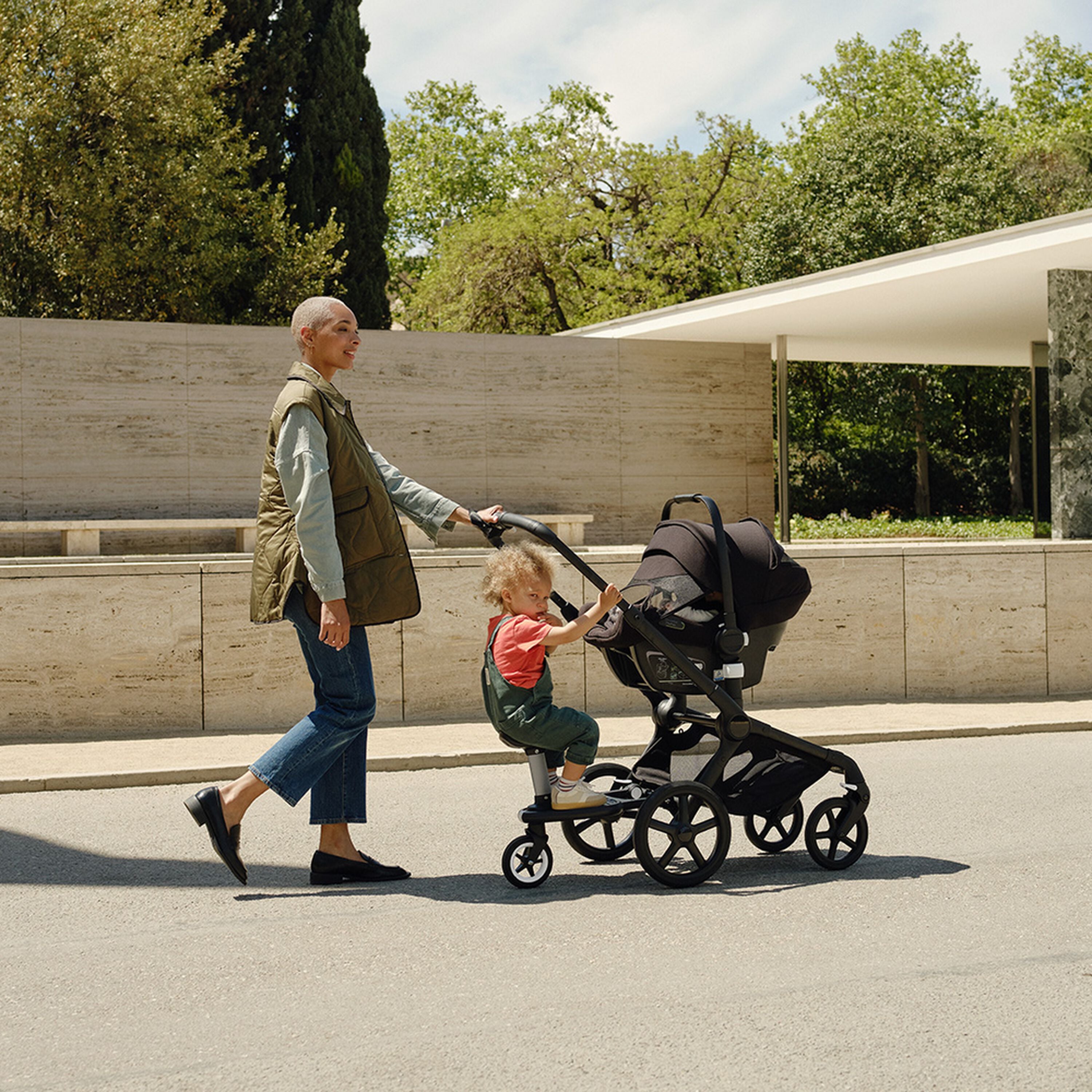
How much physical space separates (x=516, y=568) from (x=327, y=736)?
0.89 meters

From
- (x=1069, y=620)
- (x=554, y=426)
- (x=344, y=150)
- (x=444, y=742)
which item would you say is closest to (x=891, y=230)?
(x=344, y=150)

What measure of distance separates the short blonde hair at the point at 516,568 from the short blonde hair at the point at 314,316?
1.05 metres

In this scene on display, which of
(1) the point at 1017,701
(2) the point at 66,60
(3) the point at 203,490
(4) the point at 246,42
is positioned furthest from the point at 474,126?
(1) the point at 1017,701

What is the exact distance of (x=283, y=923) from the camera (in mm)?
4621

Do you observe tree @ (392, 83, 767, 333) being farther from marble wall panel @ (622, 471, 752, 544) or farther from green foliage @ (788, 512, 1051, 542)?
marble wall panel @ (622, 471, 752, 544)

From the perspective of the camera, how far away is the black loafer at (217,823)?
481cm

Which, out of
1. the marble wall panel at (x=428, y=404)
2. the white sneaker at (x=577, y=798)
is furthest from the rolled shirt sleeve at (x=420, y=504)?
the marble wall panel at (x=428, y=404)

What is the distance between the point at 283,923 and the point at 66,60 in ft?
72.0

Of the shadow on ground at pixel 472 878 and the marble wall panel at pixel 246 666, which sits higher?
the marble wall panel at pixel 246 666

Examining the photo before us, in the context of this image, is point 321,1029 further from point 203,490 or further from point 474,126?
point 474,126

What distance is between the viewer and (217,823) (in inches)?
190

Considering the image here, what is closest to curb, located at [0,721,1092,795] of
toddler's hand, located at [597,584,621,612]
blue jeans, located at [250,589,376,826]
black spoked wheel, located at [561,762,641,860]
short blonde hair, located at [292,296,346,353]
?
black spoked wheel, located at [561,762,641,860]

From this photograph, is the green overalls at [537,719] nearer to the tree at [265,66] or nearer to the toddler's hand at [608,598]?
the toddler's hand at [608,598]

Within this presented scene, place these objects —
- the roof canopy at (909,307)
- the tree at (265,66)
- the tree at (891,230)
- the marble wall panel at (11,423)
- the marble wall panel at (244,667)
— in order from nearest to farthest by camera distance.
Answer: the marble wall panel at (244,667), the roof canopy at (909,307), the marble wall panel at (11,423), the tree at (265,66), the tree at (891,230)
